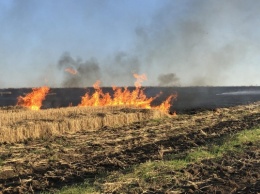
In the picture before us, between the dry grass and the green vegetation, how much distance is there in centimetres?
821

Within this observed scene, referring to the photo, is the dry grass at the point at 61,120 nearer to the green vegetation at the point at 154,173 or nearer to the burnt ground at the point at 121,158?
the burnt ground at the point at 121,158

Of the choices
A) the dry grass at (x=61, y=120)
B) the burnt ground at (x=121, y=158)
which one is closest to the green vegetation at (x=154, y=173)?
the burnt ground at (x=121, y=158)

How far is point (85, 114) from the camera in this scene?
23.0 meters

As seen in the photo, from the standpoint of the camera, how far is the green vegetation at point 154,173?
9727 millimetres

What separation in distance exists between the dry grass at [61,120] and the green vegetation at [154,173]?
8.21 meters

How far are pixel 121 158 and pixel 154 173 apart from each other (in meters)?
3.05

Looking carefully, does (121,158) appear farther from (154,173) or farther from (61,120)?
(61,120)

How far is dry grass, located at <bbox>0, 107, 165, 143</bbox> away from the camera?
18.6 m

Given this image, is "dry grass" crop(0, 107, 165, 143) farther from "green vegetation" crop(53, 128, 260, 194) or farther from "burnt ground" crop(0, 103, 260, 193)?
"green vegetation" crop(53, 128, 260, 194)

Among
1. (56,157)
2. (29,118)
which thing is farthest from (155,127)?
(56,157)

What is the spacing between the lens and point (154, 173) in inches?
431

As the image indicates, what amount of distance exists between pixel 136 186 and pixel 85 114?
13548mm

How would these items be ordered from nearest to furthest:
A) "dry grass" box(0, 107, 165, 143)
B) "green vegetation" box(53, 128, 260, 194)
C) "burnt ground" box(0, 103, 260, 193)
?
1. "green vegetation" box(53, 128, 260, 194)
2. "burnt ground" box(0, 103, 260, 193)
3. "dry grass" box(0, 107, 165, 143)

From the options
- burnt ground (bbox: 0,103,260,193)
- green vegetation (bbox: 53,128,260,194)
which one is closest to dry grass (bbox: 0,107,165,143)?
burnt ground (bbox: 0,103,260,193)
